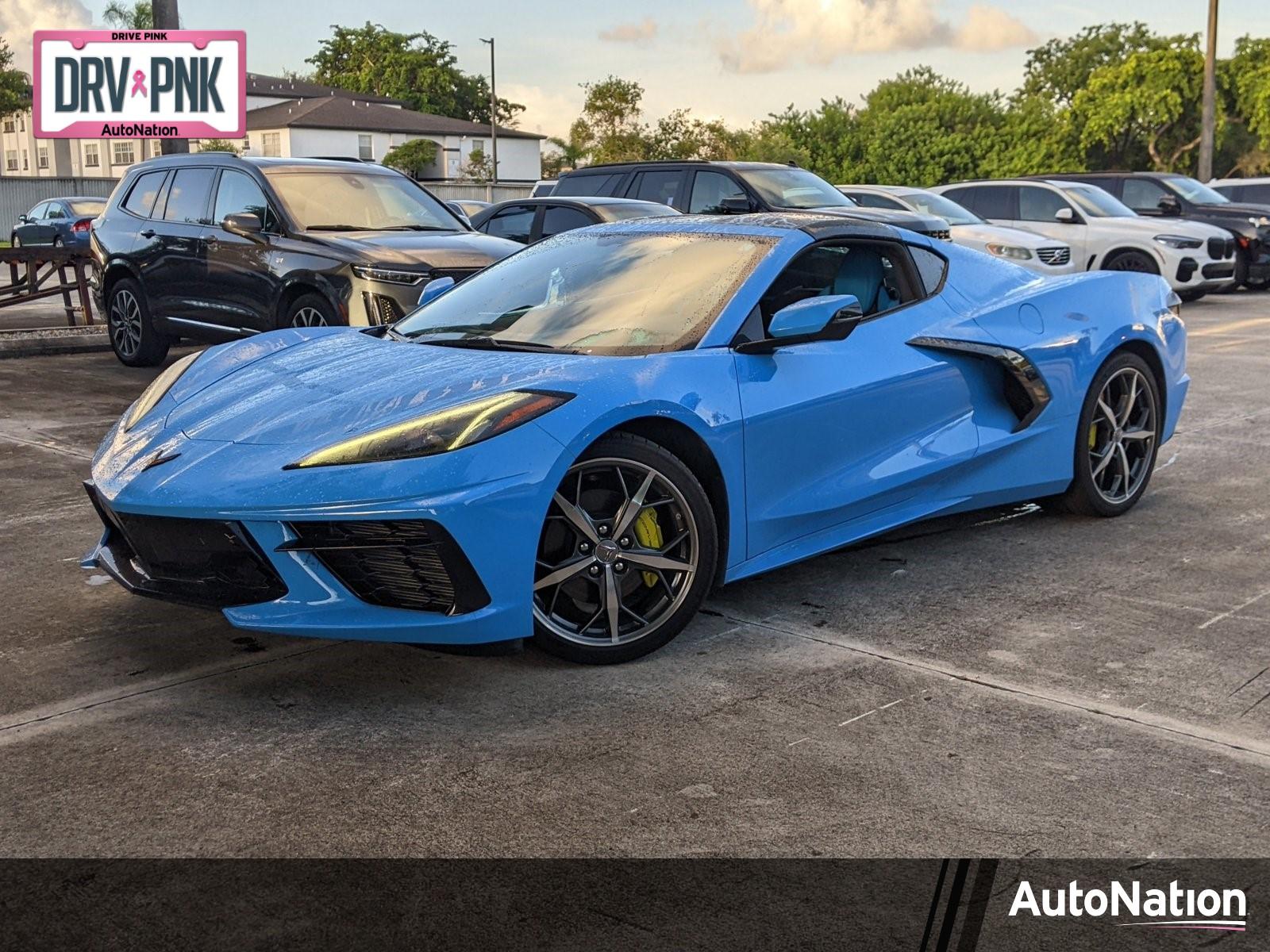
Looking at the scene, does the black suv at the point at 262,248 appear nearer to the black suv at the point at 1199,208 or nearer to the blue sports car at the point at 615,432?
the blue sports car at the point at 615,432

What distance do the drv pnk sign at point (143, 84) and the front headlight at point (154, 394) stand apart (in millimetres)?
11835

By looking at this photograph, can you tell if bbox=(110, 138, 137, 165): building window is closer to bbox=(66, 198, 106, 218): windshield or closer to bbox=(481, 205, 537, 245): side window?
bbox=(66, 198, 106, 218): windshield

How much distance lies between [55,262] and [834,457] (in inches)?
480

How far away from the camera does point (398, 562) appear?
3.86 metres

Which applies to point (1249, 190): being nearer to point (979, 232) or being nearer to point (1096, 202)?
point (1096, 202)

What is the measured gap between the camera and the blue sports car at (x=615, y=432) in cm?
388

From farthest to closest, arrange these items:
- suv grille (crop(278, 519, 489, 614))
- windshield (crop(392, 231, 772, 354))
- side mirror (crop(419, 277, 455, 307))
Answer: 1. side mirror (crop(419, 277, 455, 307))
2. windshield (crop(392, 231, 772, 354))
3. suv grille (crop(278, 519, 489, 614))

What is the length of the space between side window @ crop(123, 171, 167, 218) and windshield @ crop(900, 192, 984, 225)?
916 centimetres

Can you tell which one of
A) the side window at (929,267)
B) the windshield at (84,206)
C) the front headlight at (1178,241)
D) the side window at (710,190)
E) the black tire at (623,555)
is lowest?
the black tire at (623,555)

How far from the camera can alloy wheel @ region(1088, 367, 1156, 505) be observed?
19.9 ft

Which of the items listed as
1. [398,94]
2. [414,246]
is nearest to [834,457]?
[414,246]

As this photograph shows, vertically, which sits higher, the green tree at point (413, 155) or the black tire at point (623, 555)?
the green tree at point (413, 155)

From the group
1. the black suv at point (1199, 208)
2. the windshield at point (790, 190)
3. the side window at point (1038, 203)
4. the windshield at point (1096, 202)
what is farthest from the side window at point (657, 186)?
the black suv at point (1199, 208)

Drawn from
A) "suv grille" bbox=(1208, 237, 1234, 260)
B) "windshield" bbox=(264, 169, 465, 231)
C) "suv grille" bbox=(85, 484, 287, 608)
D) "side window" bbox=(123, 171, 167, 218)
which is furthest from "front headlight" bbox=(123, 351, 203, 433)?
"suv grille" bbox=(1208, 237, 1234, 260)
